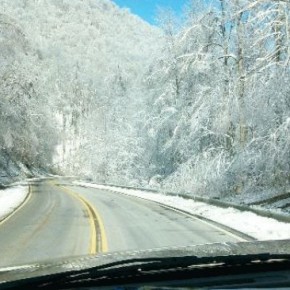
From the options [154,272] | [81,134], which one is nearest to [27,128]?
[154,272]

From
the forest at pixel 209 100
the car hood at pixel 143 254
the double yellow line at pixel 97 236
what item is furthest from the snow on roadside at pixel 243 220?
the car hood at pixel 143 254

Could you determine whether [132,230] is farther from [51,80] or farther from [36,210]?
[51,80]

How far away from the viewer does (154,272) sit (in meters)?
3.42

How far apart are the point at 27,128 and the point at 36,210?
59.1ft

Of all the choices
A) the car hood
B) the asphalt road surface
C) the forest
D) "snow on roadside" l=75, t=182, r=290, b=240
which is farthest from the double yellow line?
the car hood

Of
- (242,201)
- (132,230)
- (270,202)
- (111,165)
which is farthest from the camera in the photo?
(111,165)

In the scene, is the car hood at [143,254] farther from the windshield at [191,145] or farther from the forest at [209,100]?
the forest at [209,100]

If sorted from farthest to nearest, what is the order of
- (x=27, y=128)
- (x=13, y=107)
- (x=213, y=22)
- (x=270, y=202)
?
(x=27, y=128)
(x=13, y=107)
(x=213, y=22)
(x=270, y=202)

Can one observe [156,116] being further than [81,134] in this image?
No

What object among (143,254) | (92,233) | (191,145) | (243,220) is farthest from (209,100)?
(143,254)

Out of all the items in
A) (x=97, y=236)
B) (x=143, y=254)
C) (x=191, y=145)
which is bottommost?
(x=97, y=236)

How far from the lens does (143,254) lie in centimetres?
396

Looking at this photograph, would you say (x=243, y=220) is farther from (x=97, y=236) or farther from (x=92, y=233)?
(x=97, y=236)

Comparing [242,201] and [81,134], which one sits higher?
[81,134]
